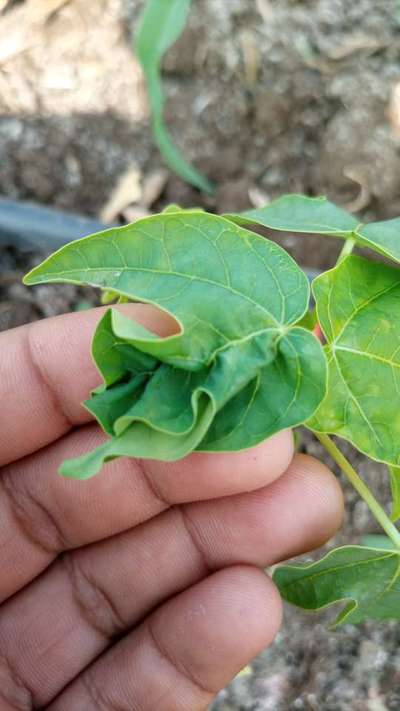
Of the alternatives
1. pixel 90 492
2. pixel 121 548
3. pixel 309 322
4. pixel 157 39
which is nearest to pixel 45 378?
pixel 90 492

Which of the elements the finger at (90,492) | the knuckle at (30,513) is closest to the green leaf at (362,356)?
the finger at (90,492)

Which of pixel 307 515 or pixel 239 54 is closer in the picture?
pixel 307 515

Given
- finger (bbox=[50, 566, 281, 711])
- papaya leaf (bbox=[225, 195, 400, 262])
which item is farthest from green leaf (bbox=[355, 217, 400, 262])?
finger (bbox=[50, 566, 281, 711])

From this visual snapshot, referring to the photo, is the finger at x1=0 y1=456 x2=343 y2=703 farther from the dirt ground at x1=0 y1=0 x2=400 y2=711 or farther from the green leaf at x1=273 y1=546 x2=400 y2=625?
Answer: the dirt ground at x1=0 y1=0 x2=400 y2=711

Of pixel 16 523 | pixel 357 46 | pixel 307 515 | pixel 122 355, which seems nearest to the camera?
pixel 122 355

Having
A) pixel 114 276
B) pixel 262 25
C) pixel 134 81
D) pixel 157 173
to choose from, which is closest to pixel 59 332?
pixel 114 276

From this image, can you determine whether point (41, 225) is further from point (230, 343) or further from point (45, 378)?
point (230, 343)

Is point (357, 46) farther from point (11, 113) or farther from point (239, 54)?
point (11, 113)
